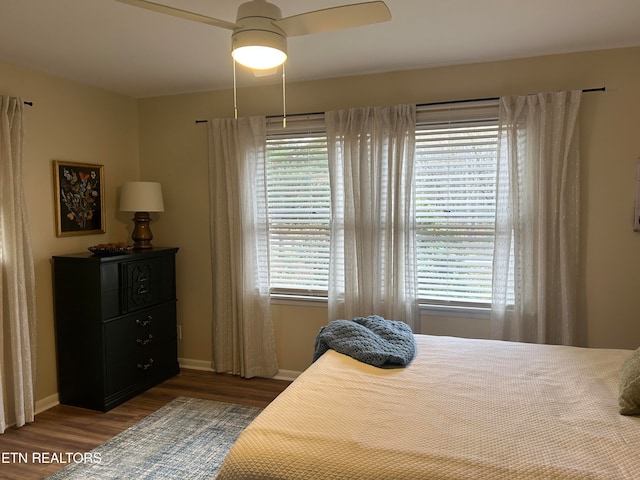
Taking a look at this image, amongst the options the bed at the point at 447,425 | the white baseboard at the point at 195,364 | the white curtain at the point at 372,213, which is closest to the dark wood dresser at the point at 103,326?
the white baseboard at the point at 195,364

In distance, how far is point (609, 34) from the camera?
9.27 ft

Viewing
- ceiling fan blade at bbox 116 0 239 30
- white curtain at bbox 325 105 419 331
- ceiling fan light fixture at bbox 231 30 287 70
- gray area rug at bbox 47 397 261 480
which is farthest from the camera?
white curtain at bbox 325 105 419 331

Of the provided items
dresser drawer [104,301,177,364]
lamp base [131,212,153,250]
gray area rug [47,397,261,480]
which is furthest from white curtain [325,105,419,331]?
lamp base [131,212,153,250]

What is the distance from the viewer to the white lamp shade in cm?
392

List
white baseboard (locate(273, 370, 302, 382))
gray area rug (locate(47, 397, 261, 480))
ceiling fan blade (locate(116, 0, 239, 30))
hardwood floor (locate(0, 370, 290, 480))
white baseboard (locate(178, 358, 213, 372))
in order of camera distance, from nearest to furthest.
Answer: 1. ceiling fan blade (locate(116, 0, 239, 30))
2. gray area rug (locate(47, 397, 261, 480))
3. hardwood floor (locate(0, 370, 290, 480))
4. white baseboard (locate(273, 370, 302, 382))
5. white baseboard (locate(178, 358, 213, 372))

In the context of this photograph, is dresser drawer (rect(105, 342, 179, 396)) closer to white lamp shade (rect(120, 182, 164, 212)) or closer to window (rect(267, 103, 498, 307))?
white lamp shade (rect(120, 182, 164, 212))

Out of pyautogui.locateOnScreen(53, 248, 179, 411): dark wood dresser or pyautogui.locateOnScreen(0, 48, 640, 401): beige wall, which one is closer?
pyautogui.locateOnScreen(0, 48, 640, 401): beige wall

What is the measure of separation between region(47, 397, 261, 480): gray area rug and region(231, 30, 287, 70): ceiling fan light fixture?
2.20m

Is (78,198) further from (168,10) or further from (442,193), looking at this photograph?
(442,193)

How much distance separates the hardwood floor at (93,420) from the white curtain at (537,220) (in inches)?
78.3

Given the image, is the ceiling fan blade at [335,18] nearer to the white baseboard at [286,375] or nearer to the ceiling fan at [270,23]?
the ceiling fan at [270,23]

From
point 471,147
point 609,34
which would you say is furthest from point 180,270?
point 609,34

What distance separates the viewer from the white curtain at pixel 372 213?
3467 millimetres

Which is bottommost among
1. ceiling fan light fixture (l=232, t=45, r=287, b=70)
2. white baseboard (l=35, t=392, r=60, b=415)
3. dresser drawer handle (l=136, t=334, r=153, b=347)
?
white baseboard (l=35, t=392, r=60, b=415)
